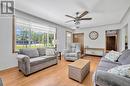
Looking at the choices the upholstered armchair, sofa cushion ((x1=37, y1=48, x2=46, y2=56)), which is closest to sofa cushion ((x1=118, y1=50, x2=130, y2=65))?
the upholstered armchair

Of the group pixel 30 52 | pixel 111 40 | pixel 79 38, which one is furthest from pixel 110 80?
pixel 79 38

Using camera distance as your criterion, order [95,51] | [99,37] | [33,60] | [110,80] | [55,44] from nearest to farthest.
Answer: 1. [110,80]
2. [33,60]
3. [55,44]
4. [99,37]
5. [95,51]

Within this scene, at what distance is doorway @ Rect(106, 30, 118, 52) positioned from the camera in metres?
5.56

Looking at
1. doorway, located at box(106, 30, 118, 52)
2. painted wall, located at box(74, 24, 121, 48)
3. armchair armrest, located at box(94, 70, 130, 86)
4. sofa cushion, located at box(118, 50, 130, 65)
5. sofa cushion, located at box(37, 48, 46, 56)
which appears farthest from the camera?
painted wall, located at box(74, 24, 121, 48)

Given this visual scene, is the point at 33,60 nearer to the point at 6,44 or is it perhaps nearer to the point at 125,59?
the point at 6,44

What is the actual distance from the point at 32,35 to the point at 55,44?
65.8 inches

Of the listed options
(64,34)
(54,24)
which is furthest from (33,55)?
(64,34)

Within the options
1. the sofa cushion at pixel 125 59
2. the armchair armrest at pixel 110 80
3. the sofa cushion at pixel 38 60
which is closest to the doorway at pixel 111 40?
the sofa cushion at pixel 125 59

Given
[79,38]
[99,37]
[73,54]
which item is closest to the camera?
[73,54]

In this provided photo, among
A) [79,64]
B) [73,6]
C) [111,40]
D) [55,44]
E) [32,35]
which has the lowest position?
[79,64]

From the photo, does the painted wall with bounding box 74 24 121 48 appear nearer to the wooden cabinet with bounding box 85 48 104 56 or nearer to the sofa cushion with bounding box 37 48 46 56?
the wooden cabinet with bounding box 85 48 104 56

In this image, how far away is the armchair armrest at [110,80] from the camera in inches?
38.6

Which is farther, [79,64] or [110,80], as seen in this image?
[79,64]

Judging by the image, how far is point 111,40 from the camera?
573 cm
